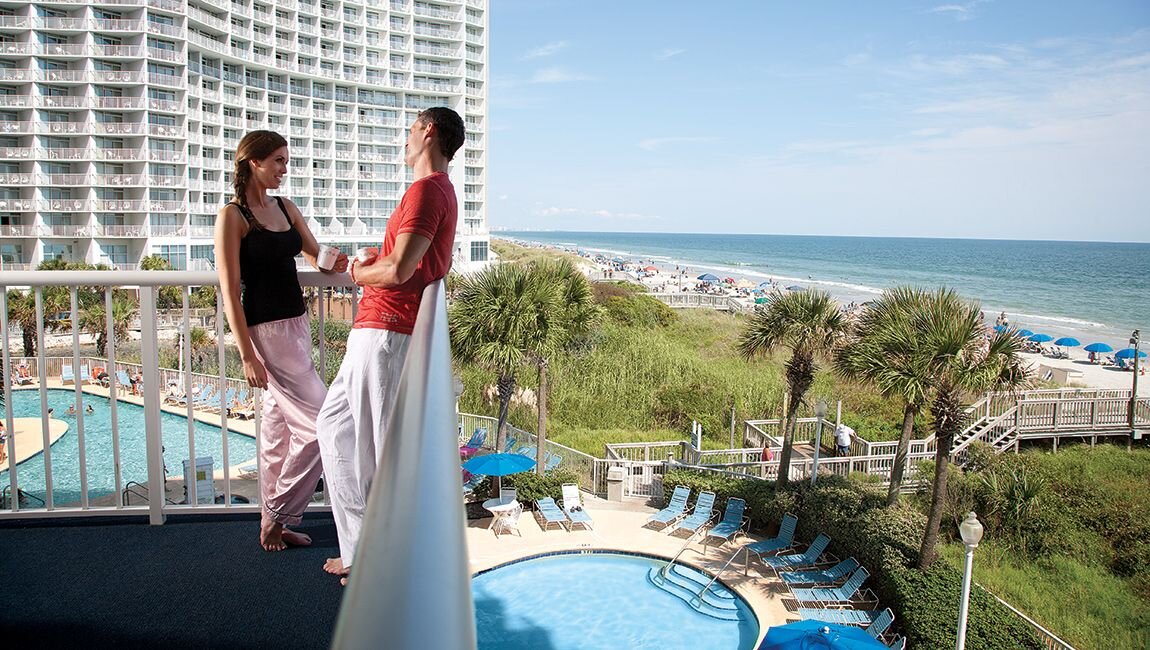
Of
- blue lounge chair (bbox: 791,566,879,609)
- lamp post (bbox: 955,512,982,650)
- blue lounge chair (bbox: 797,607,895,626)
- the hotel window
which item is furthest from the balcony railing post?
the hotel window

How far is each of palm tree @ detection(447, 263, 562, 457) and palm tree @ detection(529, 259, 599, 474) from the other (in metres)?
0.09

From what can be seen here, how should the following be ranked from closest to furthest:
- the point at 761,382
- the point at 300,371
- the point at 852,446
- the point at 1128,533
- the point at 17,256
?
the point at 300,371
the point at 1128,533
the point at 852,446
the point at 761,382
the point at 17,256

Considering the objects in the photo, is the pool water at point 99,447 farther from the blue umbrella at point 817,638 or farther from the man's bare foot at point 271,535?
the man's bare foot at point 271,535

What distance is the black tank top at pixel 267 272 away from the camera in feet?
8.38

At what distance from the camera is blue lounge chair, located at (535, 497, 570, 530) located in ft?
42.5

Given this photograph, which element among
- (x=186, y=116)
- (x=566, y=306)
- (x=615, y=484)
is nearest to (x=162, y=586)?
(x=615, y=484)

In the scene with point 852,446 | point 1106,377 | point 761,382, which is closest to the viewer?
point 852,446

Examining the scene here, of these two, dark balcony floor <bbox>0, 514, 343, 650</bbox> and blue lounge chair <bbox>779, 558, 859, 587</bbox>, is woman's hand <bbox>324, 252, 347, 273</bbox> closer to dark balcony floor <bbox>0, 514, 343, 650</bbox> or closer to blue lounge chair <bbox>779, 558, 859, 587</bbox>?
dark balcony floor <bbox>0, 514, 343, 650</bbox>

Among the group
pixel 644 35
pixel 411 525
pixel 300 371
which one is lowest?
pixel 300 371

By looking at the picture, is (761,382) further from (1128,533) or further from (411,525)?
(411,525)

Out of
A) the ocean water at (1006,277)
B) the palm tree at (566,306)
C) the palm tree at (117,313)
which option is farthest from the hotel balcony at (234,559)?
the ocean water at (1006,277)

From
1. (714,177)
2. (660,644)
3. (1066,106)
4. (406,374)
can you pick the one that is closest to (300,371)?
(406,374)

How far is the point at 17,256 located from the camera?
46.3m

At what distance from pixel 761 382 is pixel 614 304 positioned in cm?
1300
